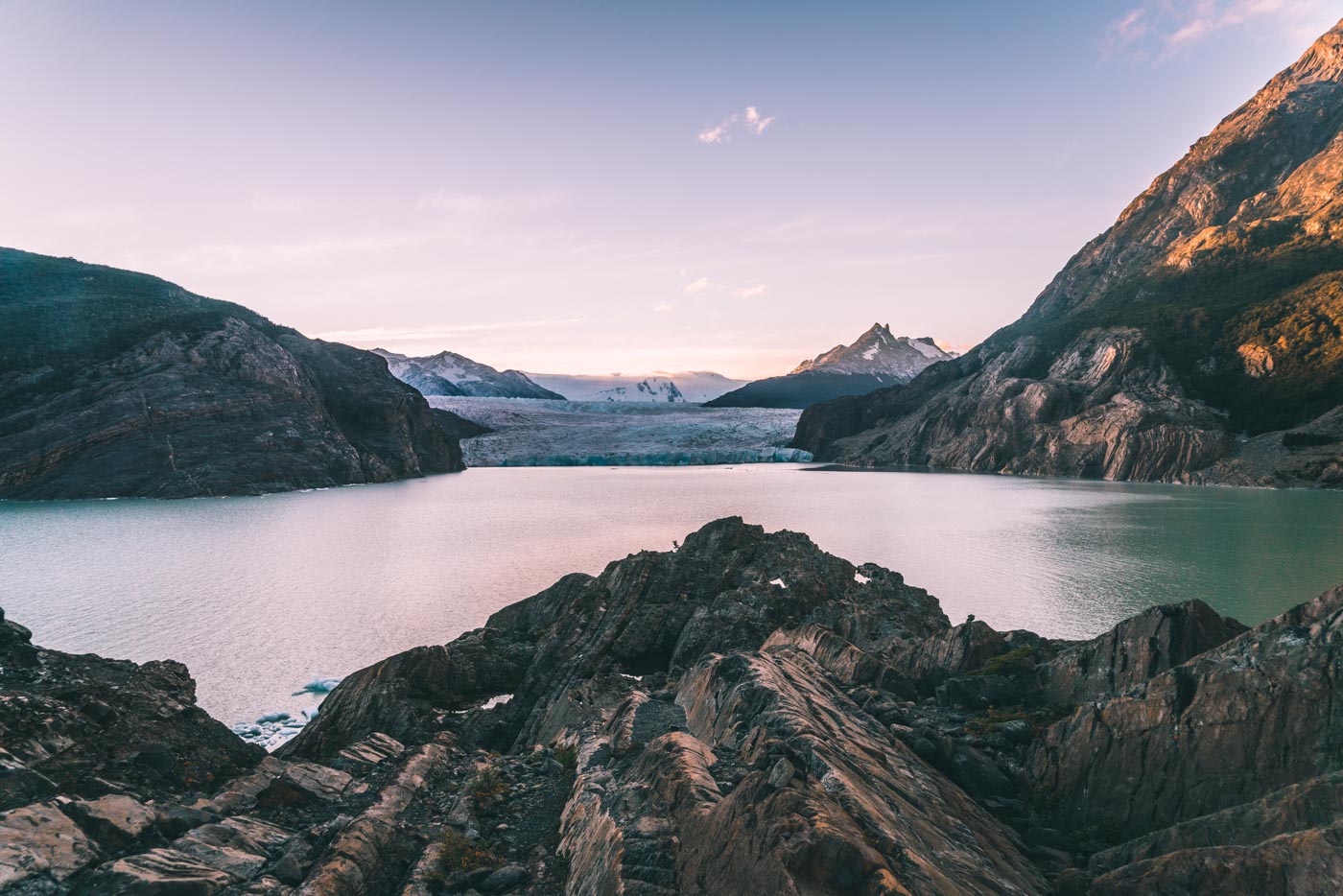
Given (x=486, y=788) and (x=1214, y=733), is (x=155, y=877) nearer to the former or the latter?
(x=486, y=788)

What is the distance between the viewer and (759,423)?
164500 millimetres

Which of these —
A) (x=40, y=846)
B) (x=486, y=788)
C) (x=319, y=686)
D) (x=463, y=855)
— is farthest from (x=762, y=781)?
(x=319, y=686)

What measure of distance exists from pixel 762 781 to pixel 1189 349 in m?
120

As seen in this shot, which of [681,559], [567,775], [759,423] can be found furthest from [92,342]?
[759,423]

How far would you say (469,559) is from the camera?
120 ft

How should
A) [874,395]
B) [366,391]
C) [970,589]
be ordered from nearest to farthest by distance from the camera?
1. [970,589]
2. [366,391]
3. [874,395]

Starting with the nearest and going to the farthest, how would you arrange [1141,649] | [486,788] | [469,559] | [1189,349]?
[486,788] → [1141,649] → [469,559] → [1189,349]

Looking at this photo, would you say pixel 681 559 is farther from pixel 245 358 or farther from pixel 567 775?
pixel 245 358

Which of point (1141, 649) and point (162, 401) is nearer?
point (1141, 649)

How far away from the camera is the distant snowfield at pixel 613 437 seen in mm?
136250

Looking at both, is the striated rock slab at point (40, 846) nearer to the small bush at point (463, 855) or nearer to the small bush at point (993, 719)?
the small bush at point (463, 855)

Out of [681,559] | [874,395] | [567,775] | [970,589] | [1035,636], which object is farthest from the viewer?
[874,395]

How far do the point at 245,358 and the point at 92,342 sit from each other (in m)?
17.7

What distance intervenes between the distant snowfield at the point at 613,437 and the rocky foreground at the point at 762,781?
400ft
